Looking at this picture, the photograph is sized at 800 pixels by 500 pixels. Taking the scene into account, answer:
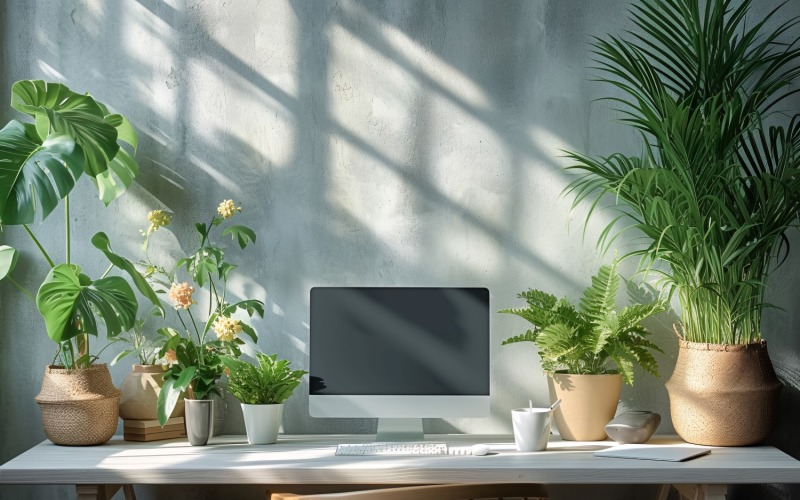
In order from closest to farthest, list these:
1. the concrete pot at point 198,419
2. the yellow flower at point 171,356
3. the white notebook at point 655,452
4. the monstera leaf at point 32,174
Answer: the monstera leaf at point 32,174 < the white notebook at point 655,452 < the concrete pot at point 198,419 < the yellow flower at point 171,356

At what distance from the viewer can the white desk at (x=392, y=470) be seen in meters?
2.30

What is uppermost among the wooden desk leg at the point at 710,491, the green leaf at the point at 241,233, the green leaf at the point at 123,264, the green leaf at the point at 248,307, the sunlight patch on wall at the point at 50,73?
the sunlight patch on wall at the point at 50,73

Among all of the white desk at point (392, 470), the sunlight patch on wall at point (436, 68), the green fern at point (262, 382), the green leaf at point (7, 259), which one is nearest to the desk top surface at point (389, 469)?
the white desk at point (392, 470)

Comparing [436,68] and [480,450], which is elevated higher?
[436,68]

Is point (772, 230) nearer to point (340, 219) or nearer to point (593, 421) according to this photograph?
point (593, 421)

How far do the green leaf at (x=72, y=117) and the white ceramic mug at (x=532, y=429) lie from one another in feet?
4.82

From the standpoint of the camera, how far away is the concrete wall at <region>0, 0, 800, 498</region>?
2.96 m

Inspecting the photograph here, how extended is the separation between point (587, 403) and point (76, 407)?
159 centimetres

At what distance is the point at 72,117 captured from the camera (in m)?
2.51

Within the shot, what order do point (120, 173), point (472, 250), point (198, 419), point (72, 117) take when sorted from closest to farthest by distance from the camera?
point (72, 117), point (198, 419), point (120, 173), point (472, 250)

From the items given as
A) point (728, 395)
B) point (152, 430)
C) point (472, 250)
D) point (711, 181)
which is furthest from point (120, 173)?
point (728, 395)

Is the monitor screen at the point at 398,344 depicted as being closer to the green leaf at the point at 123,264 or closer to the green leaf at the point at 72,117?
the green leaf at the point at 123,264

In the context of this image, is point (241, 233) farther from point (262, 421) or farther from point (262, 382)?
point (262, 421)

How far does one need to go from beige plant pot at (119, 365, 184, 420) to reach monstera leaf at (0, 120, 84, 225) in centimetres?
69
